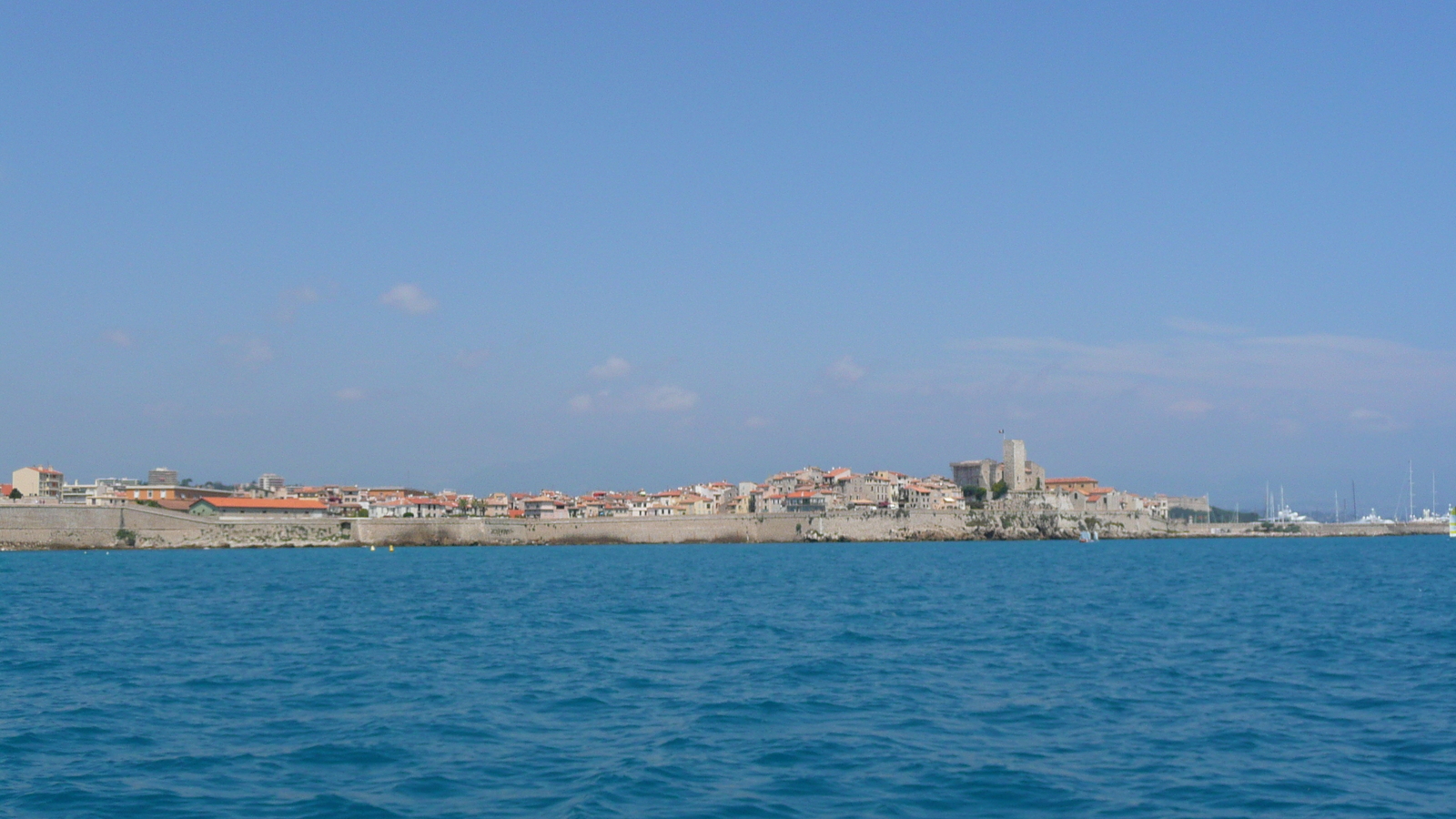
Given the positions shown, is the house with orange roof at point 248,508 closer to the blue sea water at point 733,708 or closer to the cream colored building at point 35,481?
the cream colored building at point 35,481

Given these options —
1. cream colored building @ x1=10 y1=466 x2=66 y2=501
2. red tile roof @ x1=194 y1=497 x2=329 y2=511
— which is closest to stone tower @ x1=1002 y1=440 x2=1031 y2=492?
red tile roof @ x1=194 y1=497 x2=329 y2=511

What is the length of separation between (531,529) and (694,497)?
27.9 metres

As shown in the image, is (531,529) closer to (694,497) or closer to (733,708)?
(694,497)

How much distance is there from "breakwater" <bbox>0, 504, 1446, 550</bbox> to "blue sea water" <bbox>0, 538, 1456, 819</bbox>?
1856 inches

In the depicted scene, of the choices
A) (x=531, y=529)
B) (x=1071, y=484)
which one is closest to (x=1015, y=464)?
(x=1071, y=484)

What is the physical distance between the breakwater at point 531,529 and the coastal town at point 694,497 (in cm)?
206

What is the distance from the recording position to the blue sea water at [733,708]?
366 inches

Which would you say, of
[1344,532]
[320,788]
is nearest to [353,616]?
[320,788]

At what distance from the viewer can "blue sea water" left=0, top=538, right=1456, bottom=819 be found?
30.5ft

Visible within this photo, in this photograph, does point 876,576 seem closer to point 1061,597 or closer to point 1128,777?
point 1061,597

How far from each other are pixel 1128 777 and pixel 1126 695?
160 inches

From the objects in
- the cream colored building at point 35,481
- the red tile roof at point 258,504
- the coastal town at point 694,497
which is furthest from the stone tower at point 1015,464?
the cream colored building at point 35,481

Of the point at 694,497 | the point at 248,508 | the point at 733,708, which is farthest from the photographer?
the point at 694,497

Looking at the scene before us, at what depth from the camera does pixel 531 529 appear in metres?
85.9
